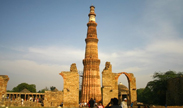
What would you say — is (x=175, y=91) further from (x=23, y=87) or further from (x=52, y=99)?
(x=23, y=87)

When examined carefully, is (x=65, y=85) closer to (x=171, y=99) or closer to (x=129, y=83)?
(x=129, y=83)

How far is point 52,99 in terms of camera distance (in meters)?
21.9

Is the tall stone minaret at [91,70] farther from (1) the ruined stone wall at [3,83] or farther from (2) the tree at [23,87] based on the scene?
(2) the tree at [23,87]

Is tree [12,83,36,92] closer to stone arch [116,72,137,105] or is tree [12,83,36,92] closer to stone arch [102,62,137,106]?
stone arch [102,62,137,106]

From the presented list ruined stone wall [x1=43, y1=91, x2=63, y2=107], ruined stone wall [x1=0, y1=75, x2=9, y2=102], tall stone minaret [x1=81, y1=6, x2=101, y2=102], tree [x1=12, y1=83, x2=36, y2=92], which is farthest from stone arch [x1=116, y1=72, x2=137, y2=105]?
tree [x1=12, y1=83, x2=36, y2=92]

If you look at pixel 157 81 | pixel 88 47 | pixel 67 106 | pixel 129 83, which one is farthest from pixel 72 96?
pixel 157 81

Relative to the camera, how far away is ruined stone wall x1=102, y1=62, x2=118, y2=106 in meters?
17.5

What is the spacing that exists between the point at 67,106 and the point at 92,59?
10416mm

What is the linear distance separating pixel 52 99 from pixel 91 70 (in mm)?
7283

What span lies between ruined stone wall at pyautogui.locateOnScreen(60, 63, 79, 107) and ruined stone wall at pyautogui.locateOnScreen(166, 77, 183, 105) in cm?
1154

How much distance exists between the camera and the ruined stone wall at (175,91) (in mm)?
18231

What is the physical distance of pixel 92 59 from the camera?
25.5m

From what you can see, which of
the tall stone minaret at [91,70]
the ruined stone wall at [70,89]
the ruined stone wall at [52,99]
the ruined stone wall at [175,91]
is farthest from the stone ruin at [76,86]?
the tall stone minaret at [91,70]

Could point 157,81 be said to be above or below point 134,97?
above
